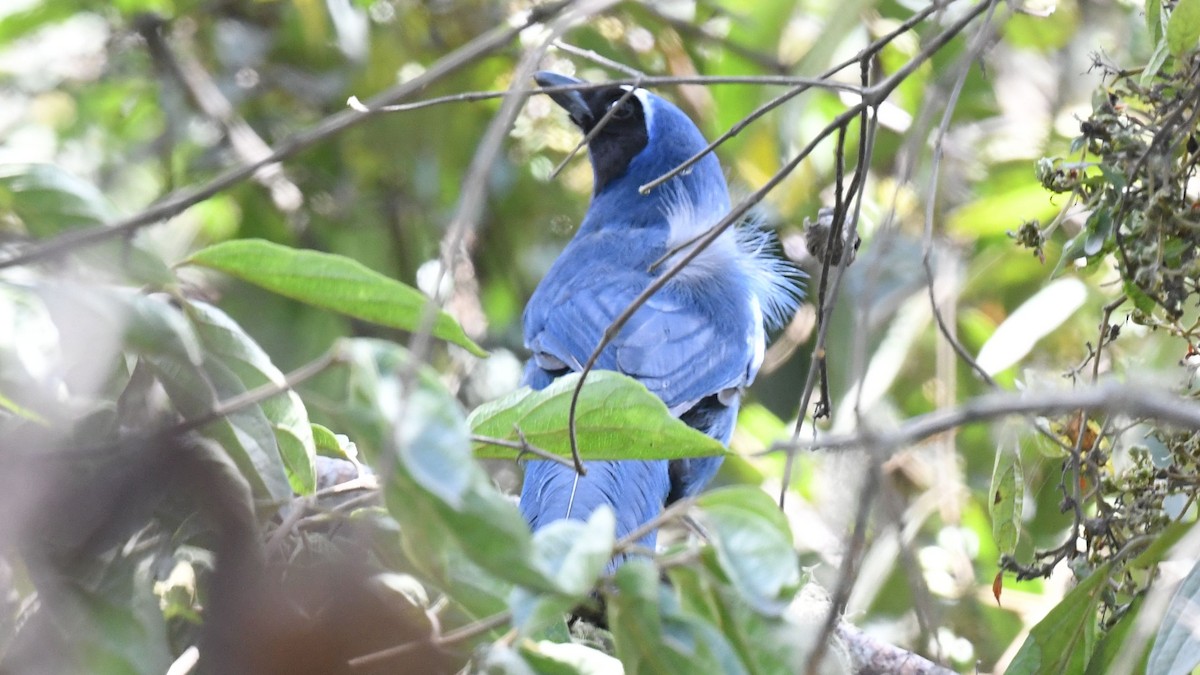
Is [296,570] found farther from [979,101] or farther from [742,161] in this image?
[979,101]

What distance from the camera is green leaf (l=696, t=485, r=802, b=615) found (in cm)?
128

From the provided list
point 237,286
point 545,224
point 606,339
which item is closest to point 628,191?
point 545,224

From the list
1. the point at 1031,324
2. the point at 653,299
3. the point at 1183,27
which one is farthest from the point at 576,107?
the point at 1183,27

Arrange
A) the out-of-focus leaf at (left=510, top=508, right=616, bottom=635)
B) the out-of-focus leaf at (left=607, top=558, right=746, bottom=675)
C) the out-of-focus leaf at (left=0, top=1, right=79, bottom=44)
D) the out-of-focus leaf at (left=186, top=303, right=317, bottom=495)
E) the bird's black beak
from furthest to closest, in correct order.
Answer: the out-of-focus leaf at (left=0, top=1, right=79, bottom=44), the bird's black beak, the out-of-focus leaf at (left=186, top=303, right=317, bottom=495), the out-of-focus leaf at (left=607, top=558, right=746, bottom=675), the out-of-focus leaf at (left=510, top=508, right=616, bottom=635)

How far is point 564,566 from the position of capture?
124 cm

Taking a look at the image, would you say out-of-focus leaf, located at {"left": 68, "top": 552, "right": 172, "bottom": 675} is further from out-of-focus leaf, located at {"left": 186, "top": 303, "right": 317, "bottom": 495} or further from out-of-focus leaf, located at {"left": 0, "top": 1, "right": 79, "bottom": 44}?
out-of-focus leaf, located at {"left": 0, "top": 1, "right": 79, "bottom": 44}

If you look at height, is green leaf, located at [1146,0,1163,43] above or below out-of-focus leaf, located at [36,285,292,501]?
above

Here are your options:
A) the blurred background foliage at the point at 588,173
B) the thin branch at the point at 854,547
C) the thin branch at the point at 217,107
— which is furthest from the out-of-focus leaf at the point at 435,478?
the thin branch at the point at 217,107

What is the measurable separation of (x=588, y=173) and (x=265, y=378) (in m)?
3.87

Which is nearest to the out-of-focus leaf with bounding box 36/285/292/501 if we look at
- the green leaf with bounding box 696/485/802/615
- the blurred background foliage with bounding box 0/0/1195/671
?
the green leaf with bounding box 696/485/802/615

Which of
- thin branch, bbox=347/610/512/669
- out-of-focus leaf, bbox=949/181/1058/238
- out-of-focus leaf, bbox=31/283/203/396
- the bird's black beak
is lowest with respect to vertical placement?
thin branch, bbox=347/610/512/669

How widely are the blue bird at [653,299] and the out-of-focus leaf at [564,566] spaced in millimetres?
1309

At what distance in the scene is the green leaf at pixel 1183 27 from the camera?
1.79 metres

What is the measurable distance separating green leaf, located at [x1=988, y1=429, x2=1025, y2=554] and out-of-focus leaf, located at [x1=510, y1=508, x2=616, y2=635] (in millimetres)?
1009
